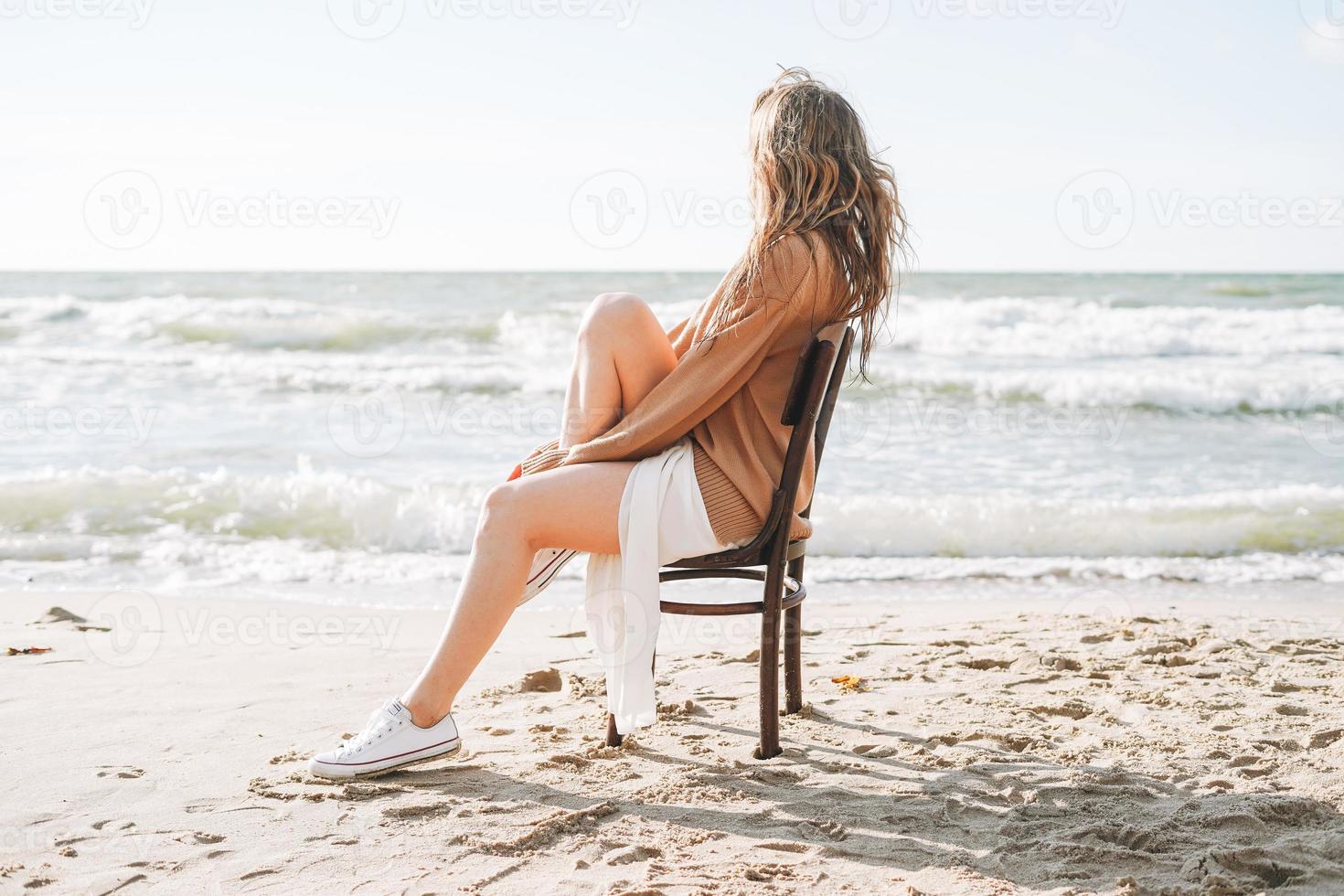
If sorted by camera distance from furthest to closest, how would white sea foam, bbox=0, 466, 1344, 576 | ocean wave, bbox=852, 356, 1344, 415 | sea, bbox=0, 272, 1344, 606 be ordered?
ocean wave, bbox=852, 356, 1344, 415 → white sea foam, bbox=0, 466, 1344, 576 → sea, bbox=0, 272, 1344, 606

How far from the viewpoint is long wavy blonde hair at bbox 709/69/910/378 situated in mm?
2635

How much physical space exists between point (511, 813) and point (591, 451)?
0.88 m

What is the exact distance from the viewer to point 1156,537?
5906mm

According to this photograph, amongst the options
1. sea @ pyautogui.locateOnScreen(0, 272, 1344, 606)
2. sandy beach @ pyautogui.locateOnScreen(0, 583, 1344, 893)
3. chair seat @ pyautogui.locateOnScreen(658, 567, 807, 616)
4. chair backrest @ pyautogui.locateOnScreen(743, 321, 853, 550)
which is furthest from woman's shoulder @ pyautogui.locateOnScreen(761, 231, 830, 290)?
sea @ pyautogui.locateOnScreen(0, 272, 1344, 606)

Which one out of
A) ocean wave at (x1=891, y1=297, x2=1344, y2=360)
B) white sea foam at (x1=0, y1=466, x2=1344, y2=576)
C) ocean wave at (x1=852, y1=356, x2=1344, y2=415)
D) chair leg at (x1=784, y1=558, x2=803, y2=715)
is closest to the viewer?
chair leg at (x1=784, y1=558, x2=803, y2=715)

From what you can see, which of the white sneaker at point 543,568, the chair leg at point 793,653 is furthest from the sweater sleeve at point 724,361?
the chair leg at point 793,653

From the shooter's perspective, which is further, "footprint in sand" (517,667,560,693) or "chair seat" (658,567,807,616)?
"footprint in sand" (517,667,560,693)

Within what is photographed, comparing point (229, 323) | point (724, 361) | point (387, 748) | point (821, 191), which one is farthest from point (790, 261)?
point (229, 323)

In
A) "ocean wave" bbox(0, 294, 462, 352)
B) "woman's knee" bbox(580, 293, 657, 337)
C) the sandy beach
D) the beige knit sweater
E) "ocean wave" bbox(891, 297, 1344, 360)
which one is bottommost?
the sandy beach

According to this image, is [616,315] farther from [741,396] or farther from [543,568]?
[543,568]

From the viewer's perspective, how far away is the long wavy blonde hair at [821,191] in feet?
8.64

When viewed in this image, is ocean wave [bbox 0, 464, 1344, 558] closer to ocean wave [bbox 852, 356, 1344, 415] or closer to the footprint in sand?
the footprint in sand

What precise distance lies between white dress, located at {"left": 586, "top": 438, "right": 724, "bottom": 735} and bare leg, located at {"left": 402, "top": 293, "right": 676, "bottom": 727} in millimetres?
61

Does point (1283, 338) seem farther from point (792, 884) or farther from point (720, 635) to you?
point (792, 884)
